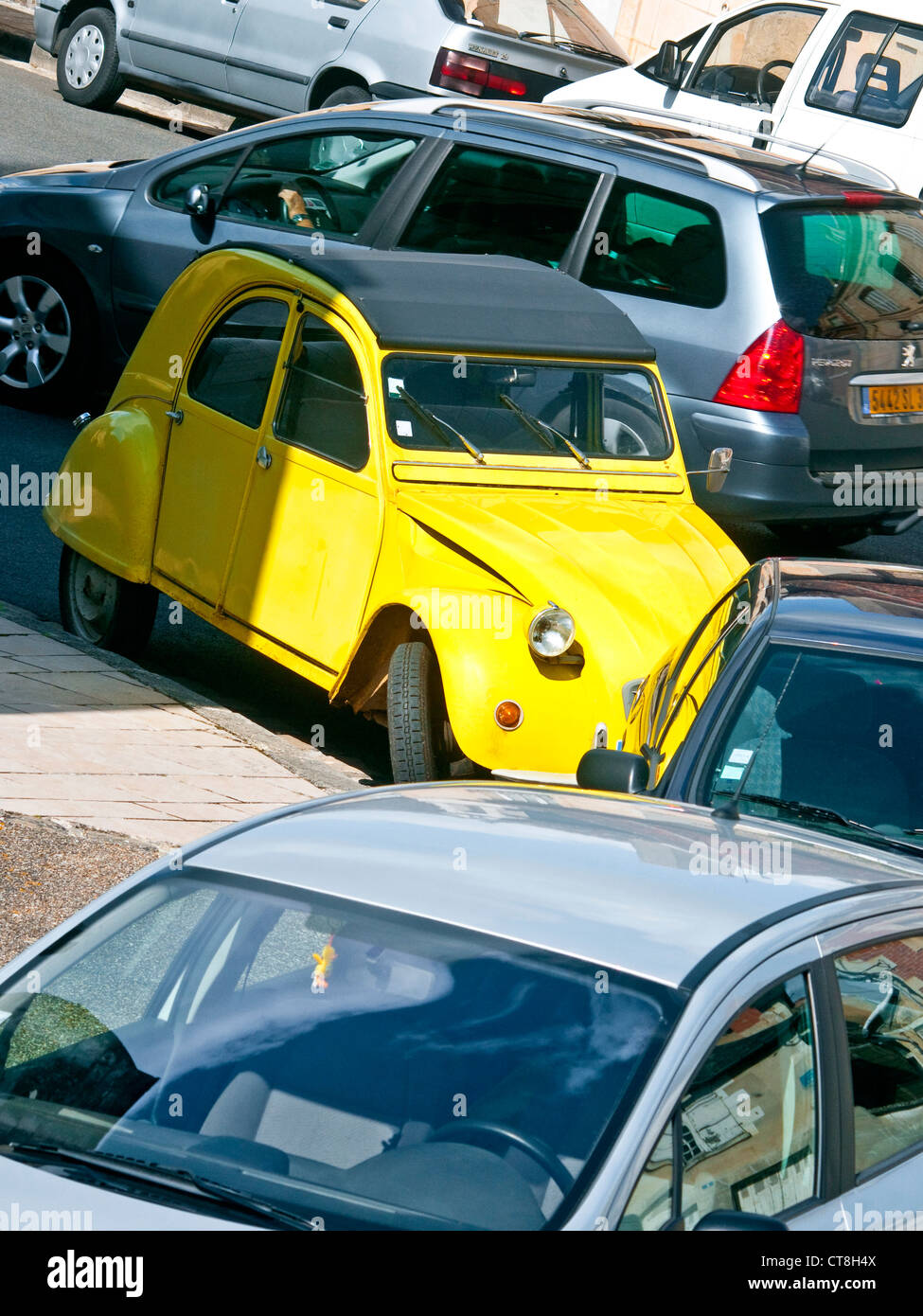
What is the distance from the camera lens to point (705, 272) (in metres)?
8.66

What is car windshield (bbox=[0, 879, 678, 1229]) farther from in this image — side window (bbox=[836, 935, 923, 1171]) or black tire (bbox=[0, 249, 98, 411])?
black tire (bbox=[0, 249, 98, 411])

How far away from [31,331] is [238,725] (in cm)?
383

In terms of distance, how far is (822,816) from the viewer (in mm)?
4383

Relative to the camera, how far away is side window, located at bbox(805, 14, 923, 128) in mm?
14906

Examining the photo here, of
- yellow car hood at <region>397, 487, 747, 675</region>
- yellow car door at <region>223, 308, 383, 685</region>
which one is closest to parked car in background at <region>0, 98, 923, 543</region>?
yellow car hood at <region>397, 487, 747, 675</region>

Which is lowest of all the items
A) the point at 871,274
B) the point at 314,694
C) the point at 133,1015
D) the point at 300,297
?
the point at 314,694

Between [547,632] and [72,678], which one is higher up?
[547,632]

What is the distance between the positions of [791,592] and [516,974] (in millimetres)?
2886

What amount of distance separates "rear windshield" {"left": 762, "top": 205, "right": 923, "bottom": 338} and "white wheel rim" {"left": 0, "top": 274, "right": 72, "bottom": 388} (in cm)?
396

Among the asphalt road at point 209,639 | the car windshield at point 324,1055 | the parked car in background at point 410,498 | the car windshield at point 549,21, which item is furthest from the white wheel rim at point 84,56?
the car windshield at point 324,1055

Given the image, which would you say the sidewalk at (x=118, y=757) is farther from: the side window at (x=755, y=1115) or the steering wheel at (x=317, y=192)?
the side window at (x=755, y=1115)
